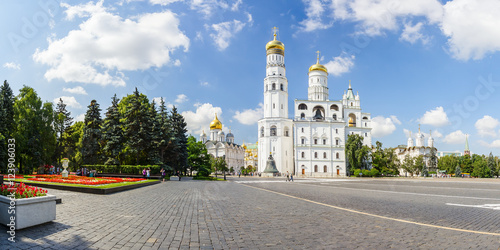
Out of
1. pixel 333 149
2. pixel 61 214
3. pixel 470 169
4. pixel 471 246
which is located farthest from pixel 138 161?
pixel 470 169

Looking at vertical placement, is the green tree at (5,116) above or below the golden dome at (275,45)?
below

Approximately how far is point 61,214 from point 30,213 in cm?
199

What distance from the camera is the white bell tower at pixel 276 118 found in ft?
241

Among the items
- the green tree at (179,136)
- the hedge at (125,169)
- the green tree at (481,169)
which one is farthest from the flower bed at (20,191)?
the green tree at (481,169)

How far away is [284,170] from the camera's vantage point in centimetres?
7281

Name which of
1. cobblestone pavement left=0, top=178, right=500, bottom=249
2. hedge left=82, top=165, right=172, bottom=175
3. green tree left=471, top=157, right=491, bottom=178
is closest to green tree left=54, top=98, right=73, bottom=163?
hedge left=82, top=165, right=172, bottom=175

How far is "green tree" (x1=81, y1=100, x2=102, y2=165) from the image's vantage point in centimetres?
3828

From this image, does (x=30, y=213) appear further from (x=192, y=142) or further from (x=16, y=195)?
(x=192, y=142)

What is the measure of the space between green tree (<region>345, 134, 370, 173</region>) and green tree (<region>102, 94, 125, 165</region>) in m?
48.5

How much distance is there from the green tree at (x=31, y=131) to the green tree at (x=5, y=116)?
47cm

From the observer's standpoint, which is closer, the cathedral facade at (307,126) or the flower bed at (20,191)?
the flower bed at (20,191)

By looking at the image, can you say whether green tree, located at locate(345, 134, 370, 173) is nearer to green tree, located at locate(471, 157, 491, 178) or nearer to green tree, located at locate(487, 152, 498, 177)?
green tree, located at locate(471, 157, 491, 178)

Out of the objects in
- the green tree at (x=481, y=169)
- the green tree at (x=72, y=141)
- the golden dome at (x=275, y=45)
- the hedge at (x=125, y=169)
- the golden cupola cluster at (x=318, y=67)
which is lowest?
the green tree at (x=481, y=169)

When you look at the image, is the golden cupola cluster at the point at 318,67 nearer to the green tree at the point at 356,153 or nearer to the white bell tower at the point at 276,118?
the white bell tower at the point at 276,118
